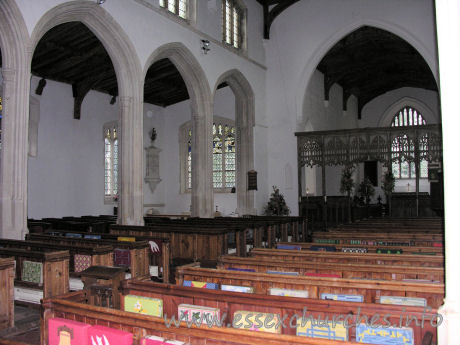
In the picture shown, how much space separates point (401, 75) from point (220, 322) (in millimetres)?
20334

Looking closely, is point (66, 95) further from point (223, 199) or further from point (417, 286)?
point (417, 286)

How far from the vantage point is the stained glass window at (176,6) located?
1073 cm

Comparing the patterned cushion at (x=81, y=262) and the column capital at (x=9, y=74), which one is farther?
the column capital at (x=9, y=74)

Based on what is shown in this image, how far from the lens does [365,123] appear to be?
23688 millimetres

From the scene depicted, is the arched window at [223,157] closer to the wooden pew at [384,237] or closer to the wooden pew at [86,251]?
the wooden pew at [384,237]

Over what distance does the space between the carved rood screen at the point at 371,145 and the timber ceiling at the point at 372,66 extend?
379 centimetres

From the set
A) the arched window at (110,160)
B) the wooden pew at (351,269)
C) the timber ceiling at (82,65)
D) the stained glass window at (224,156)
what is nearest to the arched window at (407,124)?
the stained glass window at (224,156)

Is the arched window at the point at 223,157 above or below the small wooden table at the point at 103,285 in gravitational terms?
above

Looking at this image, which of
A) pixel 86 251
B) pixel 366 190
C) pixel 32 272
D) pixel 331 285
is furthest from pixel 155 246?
pixel 366 190

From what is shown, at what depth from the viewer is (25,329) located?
391 centimetres

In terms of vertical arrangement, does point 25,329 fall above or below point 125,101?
below

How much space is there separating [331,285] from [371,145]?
11195mm

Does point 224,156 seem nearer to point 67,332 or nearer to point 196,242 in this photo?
point 196,242

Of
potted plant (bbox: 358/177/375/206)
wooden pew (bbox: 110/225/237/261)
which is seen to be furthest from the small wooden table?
potted plant (bbox: 358/177/375/206)
